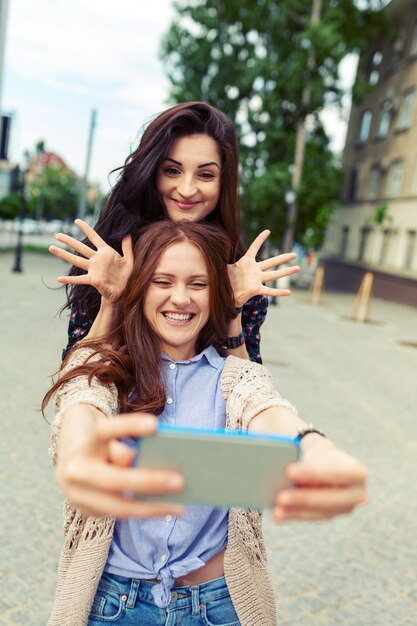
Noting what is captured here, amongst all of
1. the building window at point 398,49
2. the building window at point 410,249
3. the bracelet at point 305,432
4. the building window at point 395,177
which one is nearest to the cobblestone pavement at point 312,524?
the bracelet at point 305,432

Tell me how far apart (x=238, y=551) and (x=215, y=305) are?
629mm

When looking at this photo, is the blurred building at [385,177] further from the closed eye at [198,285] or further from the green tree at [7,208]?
the closed eye at [198,285]

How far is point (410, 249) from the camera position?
2589 cm

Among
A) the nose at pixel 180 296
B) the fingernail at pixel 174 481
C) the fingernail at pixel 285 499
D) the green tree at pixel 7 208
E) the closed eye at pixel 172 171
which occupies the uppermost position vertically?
the closed eye at pixel 172 171

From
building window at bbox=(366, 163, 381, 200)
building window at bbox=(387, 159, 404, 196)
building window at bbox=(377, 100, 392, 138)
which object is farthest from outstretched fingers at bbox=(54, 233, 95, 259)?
building window at bbox=(366, 163, 381, 200)

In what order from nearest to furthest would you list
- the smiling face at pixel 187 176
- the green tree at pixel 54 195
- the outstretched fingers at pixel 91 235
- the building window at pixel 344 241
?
1. the outstretched fingers at pixel 91 235
2. the smiling face at pixel 187 176
3. the building window at pixel 344 241
4. the green tree at pixel 54 195

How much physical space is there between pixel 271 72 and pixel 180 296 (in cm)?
2488

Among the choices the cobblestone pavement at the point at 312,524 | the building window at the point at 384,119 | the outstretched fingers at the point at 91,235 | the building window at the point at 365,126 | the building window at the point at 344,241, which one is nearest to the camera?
the outstretched fingers at the point at 91,235

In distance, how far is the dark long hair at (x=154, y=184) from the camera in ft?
6.84

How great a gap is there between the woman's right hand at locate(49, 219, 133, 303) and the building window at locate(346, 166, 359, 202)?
32352 millimetres

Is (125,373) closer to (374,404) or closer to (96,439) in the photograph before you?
(96,439)

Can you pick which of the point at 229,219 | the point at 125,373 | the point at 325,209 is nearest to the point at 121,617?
the point at 125,373

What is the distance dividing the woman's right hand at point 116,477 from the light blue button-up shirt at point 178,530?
0.74 m

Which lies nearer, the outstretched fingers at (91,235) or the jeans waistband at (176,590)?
the jeans waistband at (176,590)
